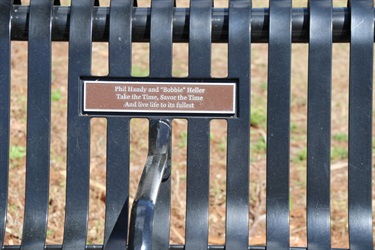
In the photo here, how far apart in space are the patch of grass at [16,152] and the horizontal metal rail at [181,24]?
182 centimetres

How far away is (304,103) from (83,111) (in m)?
2.81

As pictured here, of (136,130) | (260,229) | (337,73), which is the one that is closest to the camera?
(260,229)

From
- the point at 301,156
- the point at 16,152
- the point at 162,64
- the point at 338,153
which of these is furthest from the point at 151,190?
the point at 338,153

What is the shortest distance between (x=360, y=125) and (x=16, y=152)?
2.31 meters

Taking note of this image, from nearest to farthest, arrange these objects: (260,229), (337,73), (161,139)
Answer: (161,139) < (260,229) < (337,73)

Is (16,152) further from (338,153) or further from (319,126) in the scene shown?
(319,126)

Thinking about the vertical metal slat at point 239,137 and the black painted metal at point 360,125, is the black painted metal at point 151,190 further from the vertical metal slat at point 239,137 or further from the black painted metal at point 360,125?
the black painted metal at point 360,125

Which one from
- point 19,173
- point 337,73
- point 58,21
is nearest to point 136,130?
point 19,173

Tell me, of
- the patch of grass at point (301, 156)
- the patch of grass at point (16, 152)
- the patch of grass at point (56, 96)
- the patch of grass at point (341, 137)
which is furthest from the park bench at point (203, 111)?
the patch of grass at point (56, 96)

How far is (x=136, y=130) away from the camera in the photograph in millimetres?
4520

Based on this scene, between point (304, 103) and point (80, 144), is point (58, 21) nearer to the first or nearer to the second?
point (80, 144)

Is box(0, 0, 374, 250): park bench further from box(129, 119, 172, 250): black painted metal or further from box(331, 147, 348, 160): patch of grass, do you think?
box(331, 147, 348, 160): patch of grass

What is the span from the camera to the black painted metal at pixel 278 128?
2268 mm

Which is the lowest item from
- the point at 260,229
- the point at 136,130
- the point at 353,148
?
the point at 260,229
